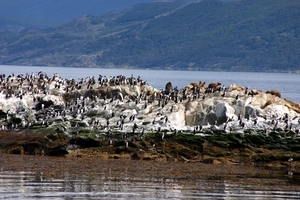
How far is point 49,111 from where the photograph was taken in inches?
1832

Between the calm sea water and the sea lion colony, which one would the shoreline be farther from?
the calm sea water

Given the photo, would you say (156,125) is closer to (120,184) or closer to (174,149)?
(174,149)

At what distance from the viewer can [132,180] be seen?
30.8 meters

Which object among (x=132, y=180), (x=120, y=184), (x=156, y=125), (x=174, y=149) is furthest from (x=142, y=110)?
(x=120, y=184)

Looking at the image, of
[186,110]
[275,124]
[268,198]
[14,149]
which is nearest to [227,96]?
[186,110]

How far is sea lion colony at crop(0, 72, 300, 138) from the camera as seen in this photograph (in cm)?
4197

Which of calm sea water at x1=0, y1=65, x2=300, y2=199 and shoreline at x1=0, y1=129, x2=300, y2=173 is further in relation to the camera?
shoreline at x1=0, y1=129, x2=300, y2=173

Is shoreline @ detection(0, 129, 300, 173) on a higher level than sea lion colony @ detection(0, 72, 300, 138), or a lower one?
lower

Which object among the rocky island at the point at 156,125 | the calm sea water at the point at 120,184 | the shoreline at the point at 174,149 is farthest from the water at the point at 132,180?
the rocky island at the point at 156,125

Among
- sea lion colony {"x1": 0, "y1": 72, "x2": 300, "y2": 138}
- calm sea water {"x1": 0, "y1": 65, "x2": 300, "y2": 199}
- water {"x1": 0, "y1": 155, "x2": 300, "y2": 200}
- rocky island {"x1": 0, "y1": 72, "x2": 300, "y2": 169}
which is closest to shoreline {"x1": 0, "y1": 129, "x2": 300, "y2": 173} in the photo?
rocky island {"x1": 0, "y1": 72, "x2": 300, "y2": 169}

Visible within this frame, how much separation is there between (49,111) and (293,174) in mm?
17452

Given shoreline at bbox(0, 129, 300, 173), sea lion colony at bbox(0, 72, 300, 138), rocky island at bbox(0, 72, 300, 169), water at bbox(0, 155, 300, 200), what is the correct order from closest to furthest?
water at bbox(0, 155, 300, 200), shoreline at bbox(0, 129, 300, 173), rocky island at bbox(0, 72, 300, 169), sea lion colony at bbox(0, 72, 300, 138)

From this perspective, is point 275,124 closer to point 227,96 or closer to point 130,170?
point 227,96

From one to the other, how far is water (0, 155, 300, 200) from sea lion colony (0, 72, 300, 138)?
468 centimetres
